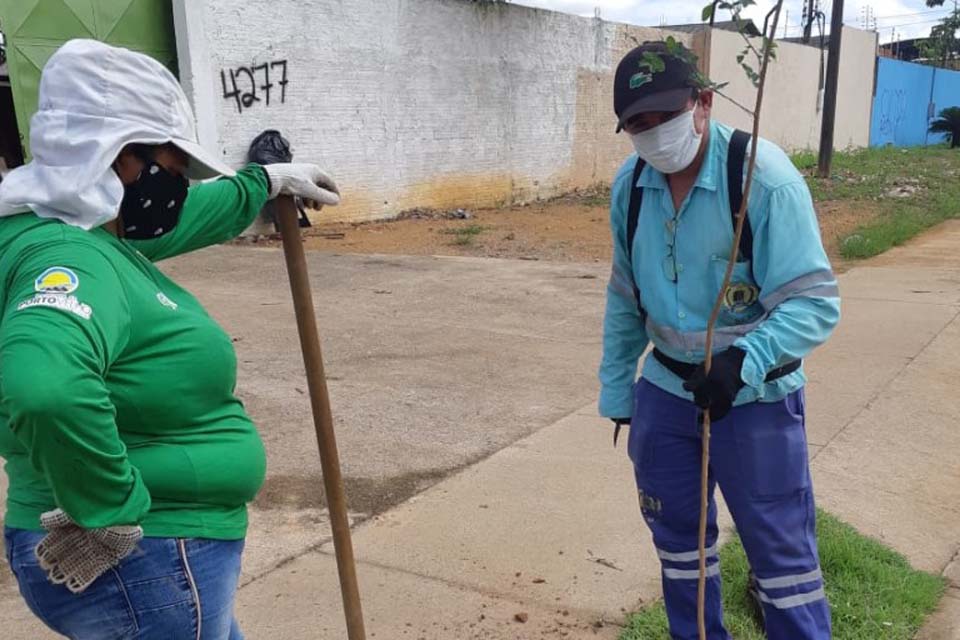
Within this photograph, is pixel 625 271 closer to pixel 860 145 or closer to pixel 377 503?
pixel 377 503

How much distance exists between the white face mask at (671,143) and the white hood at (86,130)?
1247 millimetres

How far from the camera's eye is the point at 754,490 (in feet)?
8.29

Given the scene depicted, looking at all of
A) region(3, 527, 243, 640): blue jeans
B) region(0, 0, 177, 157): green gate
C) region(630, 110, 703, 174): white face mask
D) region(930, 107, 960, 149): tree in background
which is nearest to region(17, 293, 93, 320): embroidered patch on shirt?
region(3, 527, 243, 640): blue jeans

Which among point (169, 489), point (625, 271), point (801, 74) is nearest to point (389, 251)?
point (625, 271)

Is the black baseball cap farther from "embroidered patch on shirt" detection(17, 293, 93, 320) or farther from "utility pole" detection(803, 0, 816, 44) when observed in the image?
"utility pole" detection(803, 0, 816, 44)

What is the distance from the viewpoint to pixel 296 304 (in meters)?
2.44

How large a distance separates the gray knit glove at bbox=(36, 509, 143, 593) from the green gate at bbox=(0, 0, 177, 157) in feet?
31.8

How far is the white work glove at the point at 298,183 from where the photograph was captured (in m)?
2.51

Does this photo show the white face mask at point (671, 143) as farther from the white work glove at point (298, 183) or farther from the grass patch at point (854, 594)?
the grass patch at point (854, 594)

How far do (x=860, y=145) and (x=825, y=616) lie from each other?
107ft

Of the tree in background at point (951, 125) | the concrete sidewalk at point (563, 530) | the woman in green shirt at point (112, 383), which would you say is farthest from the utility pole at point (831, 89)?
the woman in green shirt at point (112, 383)

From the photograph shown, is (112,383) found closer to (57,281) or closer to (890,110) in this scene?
(57,281)

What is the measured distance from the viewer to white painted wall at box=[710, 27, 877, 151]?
75.2ft

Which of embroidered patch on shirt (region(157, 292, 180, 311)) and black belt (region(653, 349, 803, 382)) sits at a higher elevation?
embroidered patch on shirt (region(157, 292, 180, 311))
